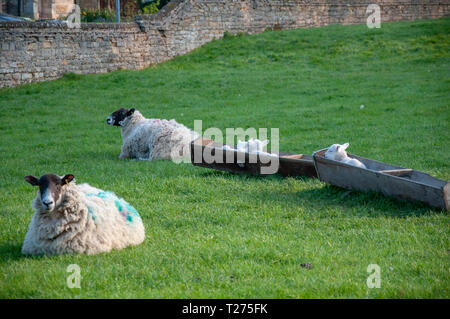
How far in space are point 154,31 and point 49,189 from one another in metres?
18.5

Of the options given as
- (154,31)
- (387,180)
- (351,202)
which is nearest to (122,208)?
(351,202)

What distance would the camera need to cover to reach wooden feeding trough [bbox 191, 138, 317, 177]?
8.27 metres

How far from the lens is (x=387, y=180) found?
6.80 metres

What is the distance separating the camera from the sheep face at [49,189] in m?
5.08

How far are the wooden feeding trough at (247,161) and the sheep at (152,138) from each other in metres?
1.39

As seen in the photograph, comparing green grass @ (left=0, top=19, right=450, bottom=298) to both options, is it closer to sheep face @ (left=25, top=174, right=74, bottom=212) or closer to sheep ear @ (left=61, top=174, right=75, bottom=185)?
sheep face @ (left=25, top=174, right=74, bottom=212)

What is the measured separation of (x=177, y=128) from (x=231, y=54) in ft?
43.6

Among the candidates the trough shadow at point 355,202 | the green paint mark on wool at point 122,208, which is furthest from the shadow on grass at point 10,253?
the trough shadow at point 355,202

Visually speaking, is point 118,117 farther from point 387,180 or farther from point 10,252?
point 387,180

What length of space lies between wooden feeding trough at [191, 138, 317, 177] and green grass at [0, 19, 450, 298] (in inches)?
7.6

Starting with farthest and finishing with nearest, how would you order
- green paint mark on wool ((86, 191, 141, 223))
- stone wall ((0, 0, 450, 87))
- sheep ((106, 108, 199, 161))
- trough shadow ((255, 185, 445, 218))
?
stone wall ((0, 0, 450, 87))
sheep ((106, 108, 199, 161))
trough shadow ((255, 185, 445, 218))
green paint mark on wool ((86, 191, 141, 223))

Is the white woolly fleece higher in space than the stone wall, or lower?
lower

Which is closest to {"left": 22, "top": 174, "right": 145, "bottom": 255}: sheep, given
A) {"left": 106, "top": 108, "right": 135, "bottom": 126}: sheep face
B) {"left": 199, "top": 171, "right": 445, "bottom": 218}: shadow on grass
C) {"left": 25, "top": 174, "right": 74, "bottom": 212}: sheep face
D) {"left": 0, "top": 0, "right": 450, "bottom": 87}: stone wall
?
{"left": 25, "top": 174, "right": 74, "bottom": 212}: sheep face

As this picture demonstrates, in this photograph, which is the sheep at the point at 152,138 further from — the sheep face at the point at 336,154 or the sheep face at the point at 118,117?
the sheep face at the point at 336,154
